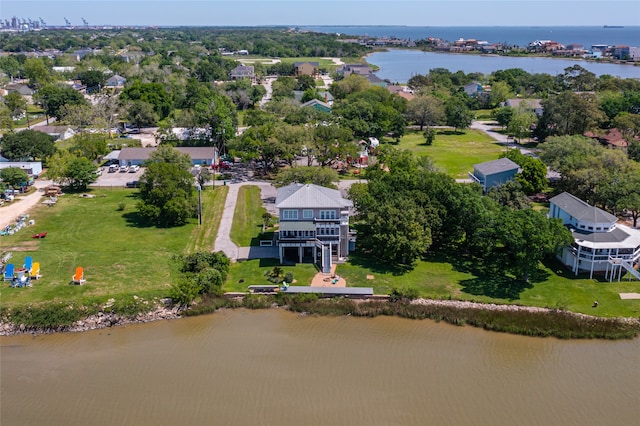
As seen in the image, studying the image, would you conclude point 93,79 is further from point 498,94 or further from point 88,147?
point 498,94

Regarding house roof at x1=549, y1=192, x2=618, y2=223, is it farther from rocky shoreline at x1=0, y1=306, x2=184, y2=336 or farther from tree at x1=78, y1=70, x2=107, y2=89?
tree at x1=78, y1=70, x2=107, y2=89

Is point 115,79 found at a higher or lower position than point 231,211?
higher

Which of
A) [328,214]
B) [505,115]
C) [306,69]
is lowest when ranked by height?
[328,214]

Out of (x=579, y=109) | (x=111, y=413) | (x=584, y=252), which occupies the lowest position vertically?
(x=111, y=413)

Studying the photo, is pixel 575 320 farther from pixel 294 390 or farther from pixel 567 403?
pixel 294 390

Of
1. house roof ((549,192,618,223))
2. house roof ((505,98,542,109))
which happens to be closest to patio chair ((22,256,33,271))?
house roof ((549,192,618,223))

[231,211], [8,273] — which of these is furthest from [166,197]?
[8,273]

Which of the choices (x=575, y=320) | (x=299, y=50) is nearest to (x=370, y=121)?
(x=575, y=320)
